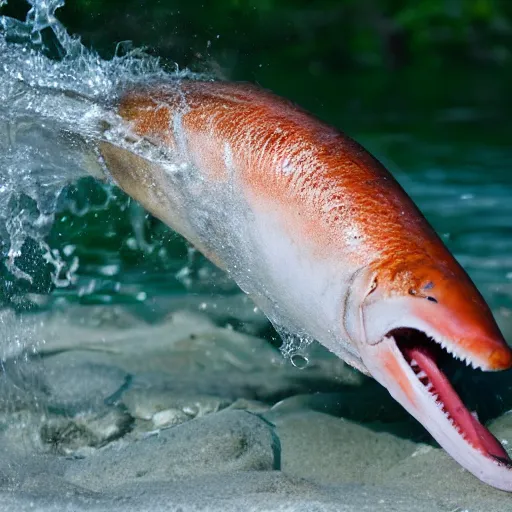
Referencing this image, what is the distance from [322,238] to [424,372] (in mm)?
260

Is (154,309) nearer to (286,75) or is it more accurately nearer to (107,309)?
(107,309)

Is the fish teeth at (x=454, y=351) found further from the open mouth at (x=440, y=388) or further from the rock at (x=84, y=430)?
the rock at (x=84, y=430)

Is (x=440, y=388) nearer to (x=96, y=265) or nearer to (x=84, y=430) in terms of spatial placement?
(x=84, y=430)

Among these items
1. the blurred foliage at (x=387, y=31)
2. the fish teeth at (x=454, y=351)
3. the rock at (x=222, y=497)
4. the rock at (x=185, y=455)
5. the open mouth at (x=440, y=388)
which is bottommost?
the blurred foliage at (x=387, y=31)

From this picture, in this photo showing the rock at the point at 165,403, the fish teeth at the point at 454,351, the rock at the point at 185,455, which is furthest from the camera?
the rock at the point at 165,403

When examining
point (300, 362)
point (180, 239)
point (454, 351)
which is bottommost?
point (300, 362)

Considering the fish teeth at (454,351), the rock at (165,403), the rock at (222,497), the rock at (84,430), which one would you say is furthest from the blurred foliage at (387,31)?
the fish teeth at (454,351)

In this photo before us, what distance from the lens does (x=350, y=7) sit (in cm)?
992

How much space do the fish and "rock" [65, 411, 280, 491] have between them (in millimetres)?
225

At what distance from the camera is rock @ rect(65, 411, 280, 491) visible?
174 cm

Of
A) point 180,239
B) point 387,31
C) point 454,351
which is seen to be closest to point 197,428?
point 454,351

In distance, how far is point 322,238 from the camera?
153 centimetres

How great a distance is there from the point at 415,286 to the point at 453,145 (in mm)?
3674

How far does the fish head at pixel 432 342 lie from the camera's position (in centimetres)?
133
